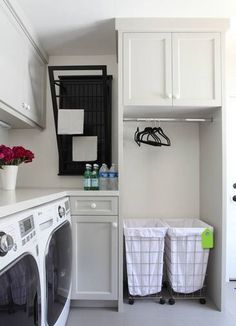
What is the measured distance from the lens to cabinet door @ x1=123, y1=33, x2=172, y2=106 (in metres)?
2.05

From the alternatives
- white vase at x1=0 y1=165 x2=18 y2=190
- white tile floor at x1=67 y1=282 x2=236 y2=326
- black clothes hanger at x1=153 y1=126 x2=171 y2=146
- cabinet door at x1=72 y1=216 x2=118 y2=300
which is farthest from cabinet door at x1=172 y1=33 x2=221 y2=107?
white tile floor at x1=67 y1=282 x2=236 y2=326

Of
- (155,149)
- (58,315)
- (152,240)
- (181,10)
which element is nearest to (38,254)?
(58,315)

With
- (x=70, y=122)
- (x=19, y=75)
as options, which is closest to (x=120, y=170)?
(x=70, y=122)

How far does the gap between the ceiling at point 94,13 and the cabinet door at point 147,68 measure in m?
0.18

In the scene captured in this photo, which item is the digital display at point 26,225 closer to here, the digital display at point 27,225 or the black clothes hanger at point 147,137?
the digital display at point 27,225

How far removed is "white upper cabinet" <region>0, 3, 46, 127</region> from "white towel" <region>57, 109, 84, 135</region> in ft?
0.75

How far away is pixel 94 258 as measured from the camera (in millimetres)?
2023

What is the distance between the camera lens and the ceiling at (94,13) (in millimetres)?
1853

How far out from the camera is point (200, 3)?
6.12ft

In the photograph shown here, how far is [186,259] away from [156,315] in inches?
18.9

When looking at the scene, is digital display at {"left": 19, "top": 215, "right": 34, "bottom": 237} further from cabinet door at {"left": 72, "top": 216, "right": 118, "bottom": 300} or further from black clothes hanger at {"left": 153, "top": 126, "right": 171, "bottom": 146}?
black clothes hanger at {"left": 153, "top": 126, "right": 171, "bottom": 146}

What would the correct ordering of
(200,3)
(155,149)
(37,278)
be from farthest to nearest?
(155,149) → (200,3) → (37,278)

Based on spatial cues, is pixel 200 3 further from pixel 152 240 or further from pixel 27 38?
pixel 152 240

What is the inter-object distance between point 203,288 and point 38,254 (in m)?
1.67
